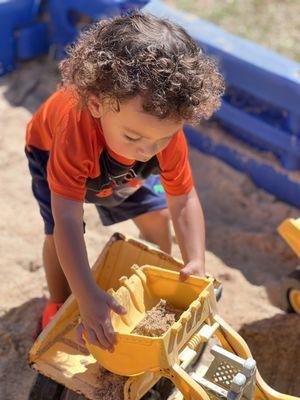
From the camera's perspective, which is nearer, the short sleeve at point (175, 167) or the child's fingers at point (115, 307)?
the child's fingers at point (115, 307)

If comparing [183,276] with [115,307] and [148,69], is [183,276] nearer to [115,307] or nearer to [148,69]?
[115,307]

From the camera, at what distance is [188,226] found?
1.65 meters

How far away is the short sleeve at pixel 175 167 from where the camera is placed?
5.26ft

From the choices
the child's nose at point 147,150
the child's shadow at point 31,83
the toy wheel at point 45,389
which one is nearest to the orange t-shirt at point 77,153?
the child's nose at point 147,150

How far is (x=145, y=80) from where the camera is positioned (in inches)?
52.4

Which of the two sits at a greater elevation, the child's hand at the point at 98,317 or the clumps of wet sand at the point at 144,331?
the child's hand at the point at 98,317

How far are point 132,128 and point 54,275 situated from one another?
0.62 meters

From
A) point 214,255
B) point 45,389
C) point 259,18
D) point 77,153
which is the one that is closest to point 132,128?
point 77,153

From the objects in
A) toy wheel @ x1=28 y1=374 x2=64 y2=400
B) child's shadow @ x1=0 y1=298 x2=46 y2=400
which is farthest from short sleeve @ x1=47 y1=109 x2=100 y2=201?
child's shadow @ x1=0 y1=298 x2=46 y2=400

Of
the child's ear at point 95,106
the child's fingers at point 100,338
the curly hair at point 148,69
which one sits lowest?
the child's fingers at point 100,338

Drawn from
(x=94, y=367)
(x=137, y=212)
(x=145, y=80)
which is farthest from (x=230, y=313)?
(x=145, y=80)

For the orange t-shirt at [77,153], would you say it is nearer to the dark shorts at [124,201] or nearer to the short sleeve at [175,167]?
the short sleeve at [175,167]

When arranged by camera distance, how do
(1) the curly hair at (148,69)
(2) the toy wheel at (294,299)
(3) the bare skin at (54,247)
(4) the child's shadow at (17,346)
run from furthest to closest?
(2) the toy wheel at (294,299) < (3) the bare skin at (54,247) < (4) the child's shadow at (17,346) < (1) the curly hair at (148,69)

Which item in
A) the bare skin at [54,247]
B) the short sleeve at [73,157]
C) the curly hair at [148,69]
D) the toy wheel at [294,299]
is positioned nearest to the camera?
the curly hair at [148,69]
